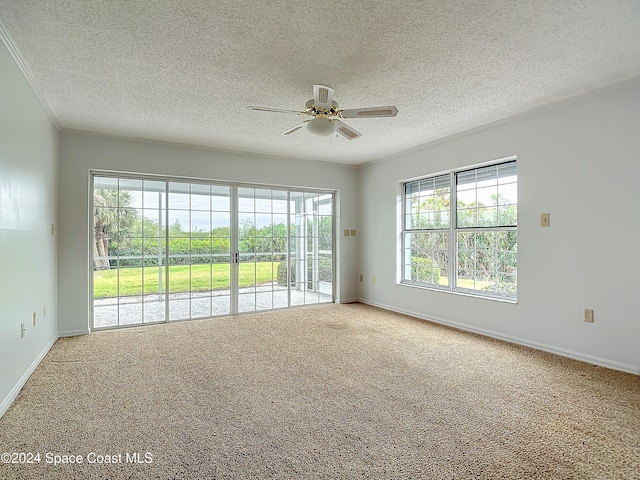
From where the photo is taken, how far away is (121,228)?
449 cm

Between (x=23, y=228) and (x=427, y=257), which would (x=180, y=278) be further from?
(x=427, y=257)

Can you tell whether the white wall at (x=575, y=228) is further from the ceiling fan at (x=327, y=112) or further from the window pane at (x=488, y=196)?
the ceiling fan at (x=327, y=112)

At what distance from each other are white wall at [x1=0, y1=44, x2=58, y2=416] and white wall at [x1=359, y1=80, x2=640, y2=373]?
4465 mm

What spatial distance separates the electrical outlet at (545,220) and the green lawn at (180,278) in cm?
371

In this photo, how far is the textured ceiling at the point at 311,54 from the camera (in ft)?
6.48

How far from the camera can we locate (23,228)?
272 centimetres

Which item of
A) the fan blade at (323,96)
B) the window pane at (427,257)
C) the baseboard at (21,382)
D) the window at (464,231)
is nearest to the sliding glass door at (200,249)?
the baseboard at (21,382)

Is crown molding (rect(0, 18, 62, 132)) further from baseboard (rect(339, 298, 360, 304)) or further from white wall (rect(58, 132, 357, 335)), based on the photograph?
baseboard (rect(339, 298, 360, 304))

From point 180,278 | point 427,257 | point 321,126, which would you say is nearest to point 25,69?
point 321,126

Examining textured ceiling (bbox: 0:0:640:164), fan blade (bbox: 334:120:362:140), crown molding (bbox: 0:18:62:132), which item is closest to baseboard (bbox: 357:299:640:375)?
textured ceiling (bbox: 0:0:640:164)

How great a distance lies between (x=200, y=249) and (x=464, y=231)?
3.71 metres

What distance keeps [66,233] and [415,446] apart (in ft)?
14.5

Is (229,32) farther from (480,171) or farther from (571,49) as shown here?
(480,171)

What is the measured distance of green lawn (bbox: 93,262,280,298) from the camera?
443 centimetres
